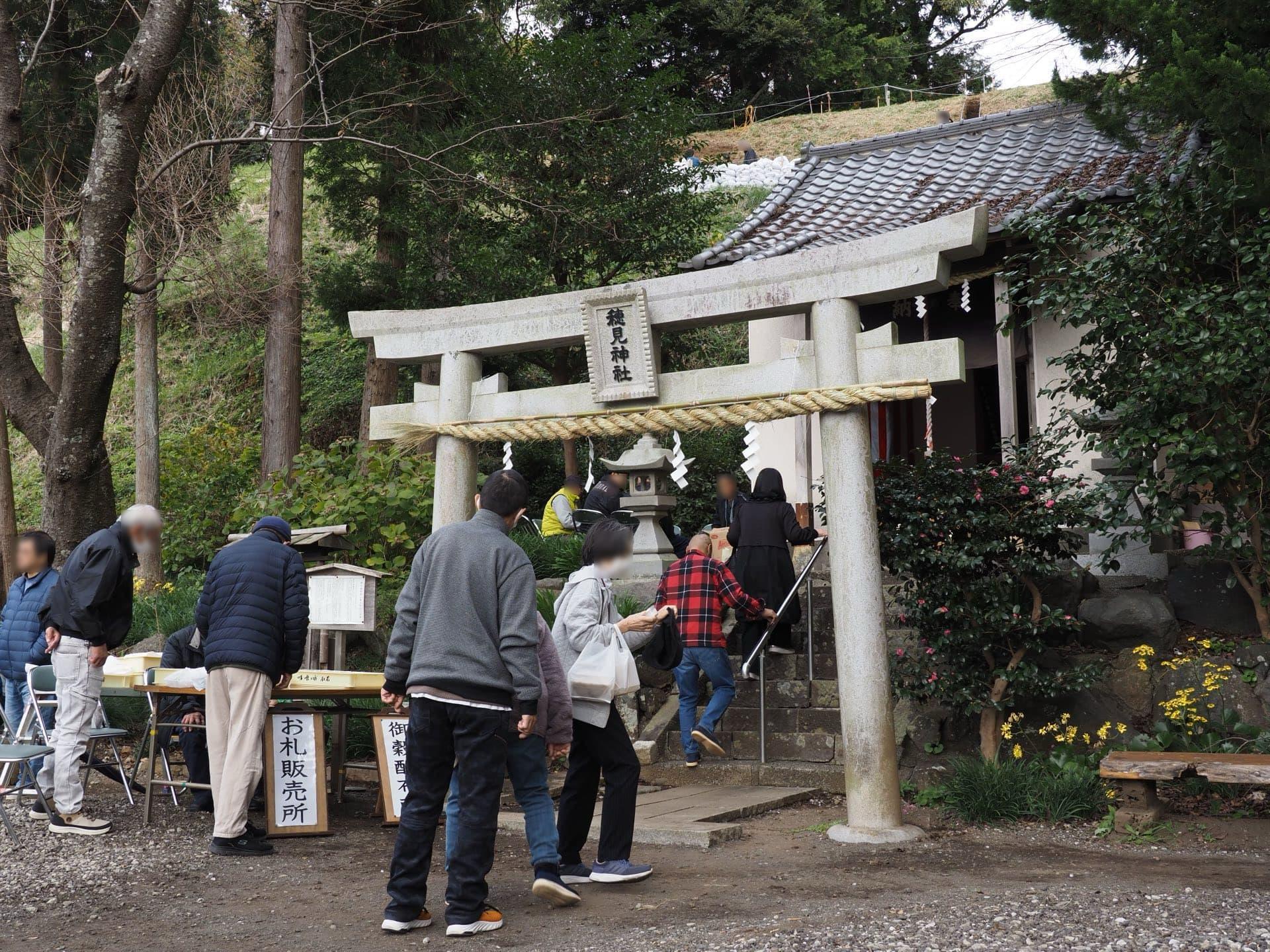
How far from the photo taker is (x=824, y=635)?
9062 mm

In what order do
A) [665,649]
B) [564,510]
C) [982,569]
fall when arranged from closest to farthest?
1. [665,649]
2. [982,569]
3. [564,510]

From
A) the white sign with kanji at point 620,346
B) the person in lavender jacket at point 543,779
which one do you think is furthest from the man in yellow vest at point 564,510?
the person in lavender jacket at point 543,779

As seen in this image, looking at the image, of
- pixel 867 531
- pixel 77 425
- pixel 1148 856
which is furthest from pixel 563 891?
pixel 77 425

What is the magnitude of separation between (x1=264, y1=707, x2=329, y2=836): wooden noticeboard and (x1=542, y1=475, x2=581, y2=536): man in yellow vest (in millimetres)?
5536

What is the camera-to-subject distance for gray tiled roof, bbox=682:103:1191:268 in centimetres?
1138

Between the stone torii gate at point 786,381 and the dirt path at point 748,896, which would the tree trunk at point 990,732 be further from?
the stone torii gate at point 786,381

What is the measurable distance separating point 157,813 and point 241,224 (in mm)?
18599

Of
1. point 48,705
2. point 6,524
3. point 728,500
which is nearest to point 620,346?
point 728,500

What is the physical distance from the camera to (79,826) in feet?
20.9

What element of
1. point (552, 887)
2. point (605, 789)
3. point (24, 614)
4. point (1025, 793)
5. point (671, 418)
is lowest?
point (1025, 793)

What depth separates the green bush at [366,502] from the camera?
10.7 metres

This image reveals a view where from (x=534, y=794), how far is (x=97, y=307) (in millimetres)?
6718

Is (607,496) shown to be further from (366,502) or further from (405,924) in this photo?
(405,924)

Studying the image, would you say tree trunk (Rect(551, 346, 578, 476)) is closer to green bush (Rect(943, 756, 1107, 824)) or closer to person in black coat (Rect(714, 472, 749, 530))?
person in black coat (Rect(714, 472, 749, 530))
